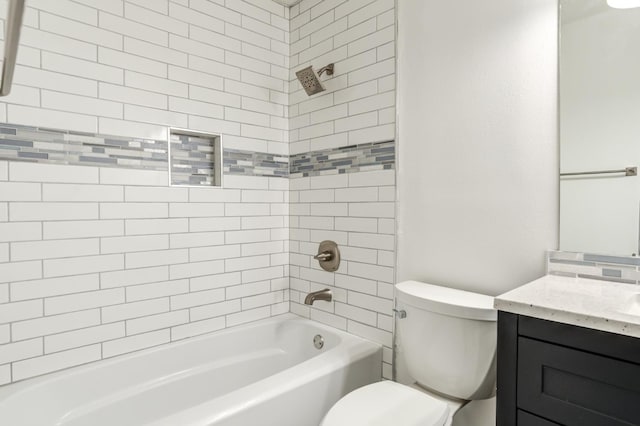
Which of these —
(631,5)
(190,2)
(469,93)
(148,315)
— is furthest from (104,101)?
(631,5)

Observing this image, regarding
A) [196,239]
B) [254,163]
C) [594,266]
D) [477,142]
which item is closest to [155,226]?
[196,239]

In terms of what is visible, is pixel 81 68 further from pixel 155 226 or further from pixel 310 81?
pixel 310 81

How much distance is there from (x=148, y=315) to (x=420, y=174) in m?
1.56

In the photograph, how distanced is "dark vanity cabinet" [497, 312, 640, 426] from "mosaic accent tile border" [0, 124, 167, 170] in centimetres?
176

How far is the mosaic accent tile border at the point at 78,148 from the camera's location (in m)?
1.58

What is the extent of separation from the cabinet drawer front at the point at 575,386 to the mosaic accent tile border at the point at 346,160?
1120 mm

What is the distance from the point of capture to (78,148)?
1.73m

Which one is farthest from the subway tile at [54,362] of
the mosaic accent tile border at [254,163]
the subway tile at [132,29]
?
the subway tile at [132,29]

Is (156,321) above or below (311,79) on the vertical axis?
below

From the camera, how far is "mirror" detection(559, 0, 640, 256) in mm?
1238

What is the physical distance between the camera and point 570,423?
95 cm

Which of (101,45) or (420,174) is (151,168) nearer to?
(101,45)

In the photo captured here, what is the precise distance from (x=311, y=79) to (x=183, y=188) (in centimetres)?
94

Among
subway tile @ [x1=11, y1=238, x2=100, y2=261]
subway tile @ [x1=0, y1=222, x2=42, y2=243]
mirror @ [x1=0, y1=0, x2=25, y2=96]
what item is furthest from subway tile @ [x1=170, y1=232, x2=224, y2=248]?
mirror @ [x1=0, y1=0, x2=25, y2=96]
